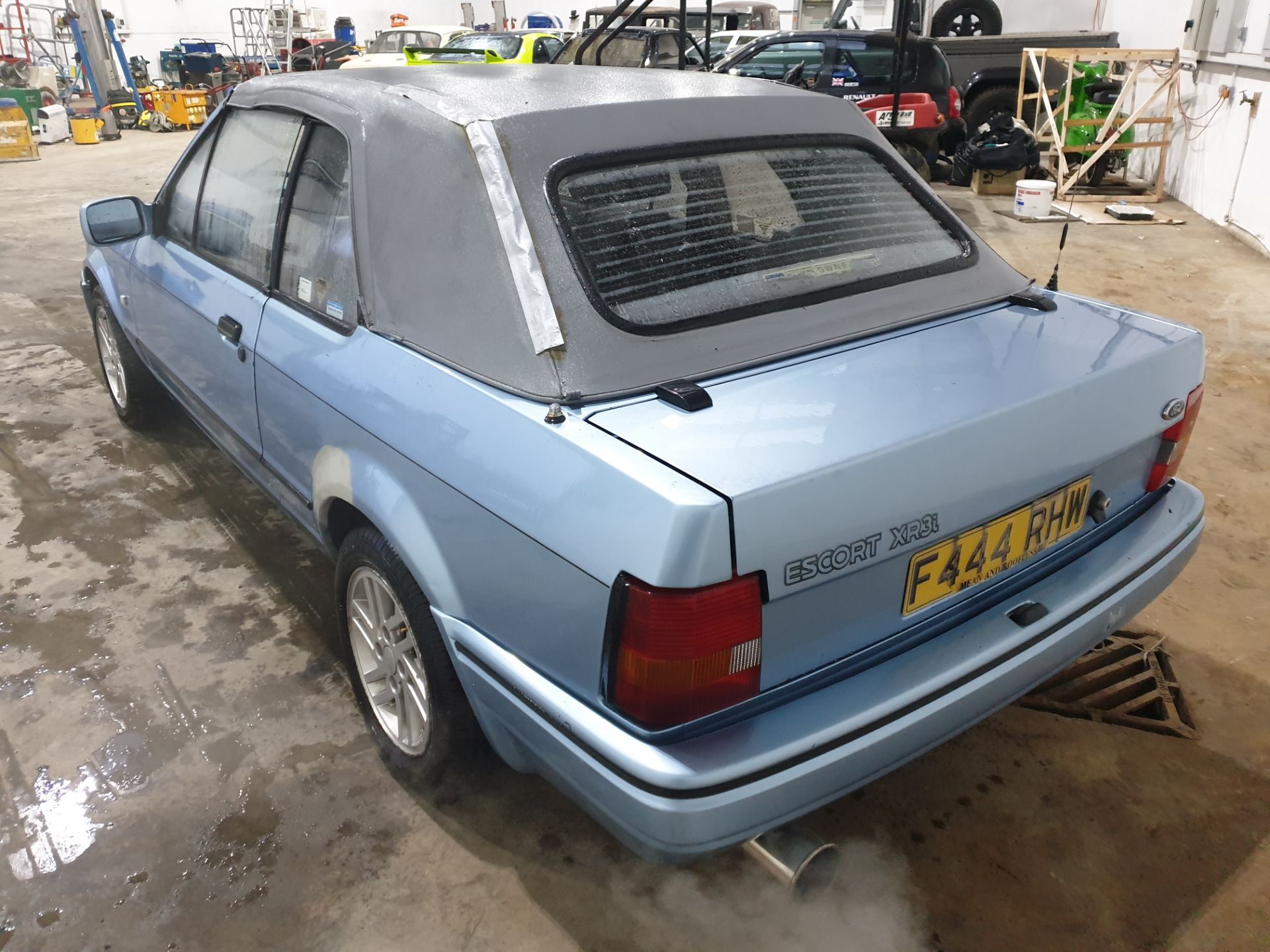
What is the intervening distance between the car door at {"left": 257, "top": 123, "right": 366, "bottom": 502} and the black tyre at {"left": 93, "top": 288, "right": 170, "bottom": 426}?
1.86m

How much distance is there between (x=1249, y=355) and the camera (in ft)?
17.2

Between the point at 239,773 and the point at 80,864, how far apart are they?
374 mm

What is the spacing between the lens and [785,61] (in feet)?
30.7

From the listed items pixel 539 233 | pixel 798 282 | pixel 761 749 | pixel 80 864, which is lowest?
pixel 80 864

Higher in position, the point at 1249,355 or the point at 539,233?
the point at 539,233

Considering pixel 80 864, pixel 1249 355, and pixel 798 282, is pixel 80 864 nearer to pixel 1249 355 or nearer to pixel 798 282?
pixel 798 282

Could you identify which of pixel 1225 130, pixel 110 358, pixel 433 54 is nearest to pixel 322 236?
pixel 110 358

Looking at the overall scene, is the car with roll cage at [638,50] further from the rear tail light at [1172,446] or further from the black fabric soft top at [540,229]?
the rear tail light at [1172,446]

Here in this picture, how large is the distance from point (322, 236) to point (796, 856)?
1741mm

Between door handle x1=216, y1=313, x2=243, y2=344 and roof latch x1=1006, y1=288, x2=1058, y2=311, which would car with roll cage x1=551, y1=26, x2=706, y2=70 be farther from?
roof latch x1=1006, y1=288, x2=1058, y2=311

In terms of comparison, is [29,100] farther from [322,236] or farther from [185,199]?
[322,236]

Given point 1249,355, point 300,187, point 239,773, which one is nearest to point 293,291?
point 300,187

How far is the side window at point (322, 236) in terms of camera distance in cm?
218

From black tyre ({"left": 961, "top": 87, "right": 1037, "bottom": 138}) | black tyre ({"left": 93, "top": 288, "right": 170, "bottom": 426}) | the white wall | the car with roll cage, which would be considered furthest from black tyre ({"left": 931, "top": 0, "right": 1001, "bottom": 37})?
black tyre ({"left": 93, "top": 288, "right": 170, "bottom": 426})
